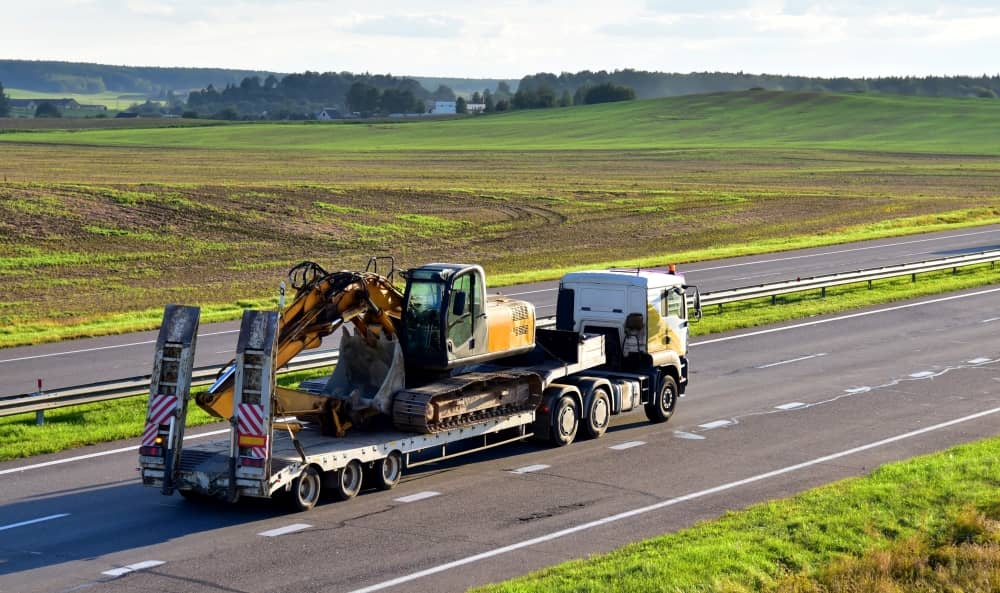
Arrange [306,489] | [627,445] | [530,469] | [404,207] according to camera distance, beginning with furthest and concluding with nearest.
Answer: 1. [404,207]
2. [627,445]
3. [530,469]
4. [306,489]

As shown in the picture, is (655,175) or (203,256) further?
(655,175)

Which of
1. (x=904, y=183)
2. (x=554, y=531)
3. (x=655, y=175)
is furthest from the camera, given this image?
(x=655, y=175)

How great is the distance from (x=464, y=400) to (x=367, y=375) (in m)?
1.45

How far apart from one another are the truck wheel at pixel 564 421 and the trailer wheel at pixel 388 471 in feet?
10.4

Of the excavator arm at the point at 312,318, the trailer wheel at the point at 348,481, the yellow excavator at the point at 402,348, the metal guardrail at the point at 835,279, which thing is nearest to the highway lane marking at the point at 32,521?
the excavator arm at the point at 312,318

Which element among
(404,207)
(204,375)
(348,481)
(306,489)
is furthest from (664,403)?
(404,207)

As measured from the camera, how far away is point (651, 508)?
16.5 metres

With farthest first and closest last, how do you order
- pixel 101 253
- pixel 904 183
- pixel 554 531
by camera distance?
1. pixel 904 183
2. pixel 101 253
3. pixel 554 531

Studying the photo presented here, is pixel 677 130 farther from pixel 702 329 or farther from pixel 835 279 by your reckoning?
pixel 702 329

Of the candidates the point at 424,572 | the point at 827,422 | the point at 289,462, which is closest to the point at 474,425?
the point at 289,462

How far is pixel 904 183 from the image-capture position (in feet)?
290

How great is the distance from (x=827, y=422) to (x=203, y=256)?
33073 millimetres

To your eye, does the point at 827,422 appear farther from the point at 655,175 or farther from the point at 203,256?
the point at 655,175

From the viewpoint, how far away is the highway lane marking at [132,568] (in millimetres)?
13805
